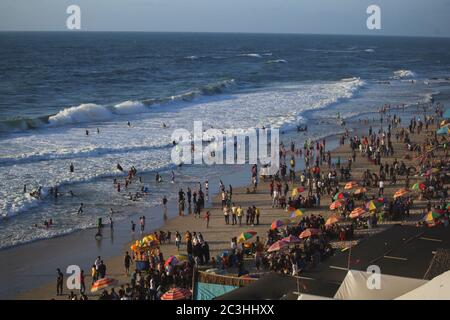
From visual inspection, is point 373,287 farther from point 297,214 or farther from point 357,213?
point 297,214

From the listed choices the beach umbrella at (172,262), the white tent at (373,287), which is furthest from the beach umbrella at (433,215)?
the white tent at (373,287)

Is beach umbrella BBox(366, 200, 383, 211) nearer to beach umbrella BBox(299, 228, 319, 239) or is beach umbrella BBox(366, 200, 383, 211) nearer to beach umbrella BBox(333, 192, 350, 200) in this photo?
beach umbrella BBox(333, 192, 350, 200)

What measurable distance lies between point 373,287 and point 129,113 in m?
47.2

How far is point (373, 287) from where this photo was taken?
11.6 metres

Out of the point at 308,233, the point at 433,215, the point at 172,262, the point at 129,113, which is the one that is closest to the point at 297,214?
the point at 308,233

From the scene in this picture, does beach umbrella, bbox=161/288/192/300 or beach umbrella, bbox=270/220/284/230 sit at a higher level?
beach umbrella, bbox=270/220/284/230

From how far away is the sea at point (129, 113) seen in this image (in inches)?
1078

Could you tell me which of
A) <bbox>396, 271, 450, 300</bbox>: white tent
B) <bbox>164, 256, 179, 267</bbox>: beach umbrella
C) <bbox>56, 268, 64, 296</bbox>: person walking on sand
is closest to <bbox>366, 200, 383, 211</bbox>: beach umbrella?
<bbox>164, 256, 179, 267</bbox>: beach umbrella

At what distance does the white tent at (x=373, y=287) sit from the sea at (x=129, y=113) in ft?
A: 45.5

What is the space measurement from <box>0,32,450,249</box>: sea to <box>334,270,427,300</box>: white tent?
13874mm

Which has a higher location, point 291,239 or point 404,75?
point 404,75

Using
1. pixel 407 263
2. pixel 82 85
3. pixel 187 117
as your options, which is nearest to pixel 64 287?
pixel 407 263

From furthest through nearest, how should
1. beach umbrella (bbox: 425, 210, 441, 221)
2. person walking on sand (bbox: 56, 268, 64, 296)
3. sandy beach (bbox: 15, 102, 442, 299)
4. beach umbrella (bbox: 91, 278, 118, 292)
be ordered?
1. beach umbrella (bbox: 425, 210, 441, 221)
2. sandy beach (bbox: 15, 102, 442, 299)
3. person walking on sand (bbox: 56, 268, 64, 296)
4. beach umbrella (bbox: 91, 278, 118, 292)

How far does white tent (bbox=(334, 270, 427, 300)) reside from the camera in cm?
1153
